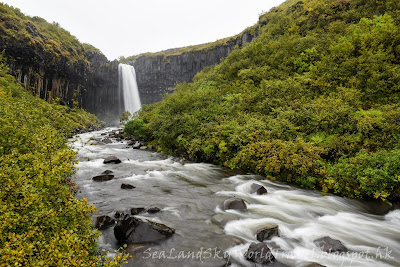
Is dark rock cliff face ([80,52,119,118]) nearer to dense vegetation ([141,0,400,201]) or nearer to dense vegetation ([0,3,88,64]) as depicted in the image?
dense vegetation ([0,3,88,64])

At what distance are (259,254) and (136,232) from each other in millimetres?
3640

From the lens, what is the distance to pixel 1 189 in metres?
3.93

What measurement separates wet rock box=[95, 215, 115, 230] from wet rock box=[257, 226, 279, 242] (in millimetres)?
4970

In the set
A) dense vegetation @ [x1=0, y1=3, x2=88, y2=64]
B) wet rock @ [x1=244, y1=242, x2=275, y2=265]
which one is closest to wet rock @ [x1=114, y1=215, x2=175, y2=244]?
wet rock @ [x1=244, y1=242, x2=275, y2=265]

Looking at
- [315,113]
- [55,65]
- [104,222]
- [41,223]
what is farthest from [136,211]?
[55,65]

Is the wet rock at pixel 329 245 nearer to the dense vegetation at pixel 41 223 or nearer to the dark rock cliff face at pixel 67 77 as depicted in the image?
the dense vegetation at pixel 41 223

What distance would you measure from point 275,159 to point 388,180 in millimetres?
4928

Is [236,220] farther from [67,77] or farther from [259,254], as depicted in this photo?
[67,77]

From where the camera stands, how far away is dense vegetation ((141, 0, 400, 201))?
11.0m

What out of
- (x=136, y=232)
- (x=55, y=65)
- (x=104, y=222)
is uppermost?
(x=55, y=65)

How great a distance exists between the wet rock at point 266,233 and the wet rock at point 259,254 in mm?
936

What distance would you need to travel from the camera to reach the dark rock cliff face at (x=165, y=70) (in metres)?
79.8

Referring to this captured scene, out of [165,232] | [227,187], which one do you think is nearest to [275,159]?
[227,187]

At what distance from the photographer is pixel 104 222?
7.33 meters
